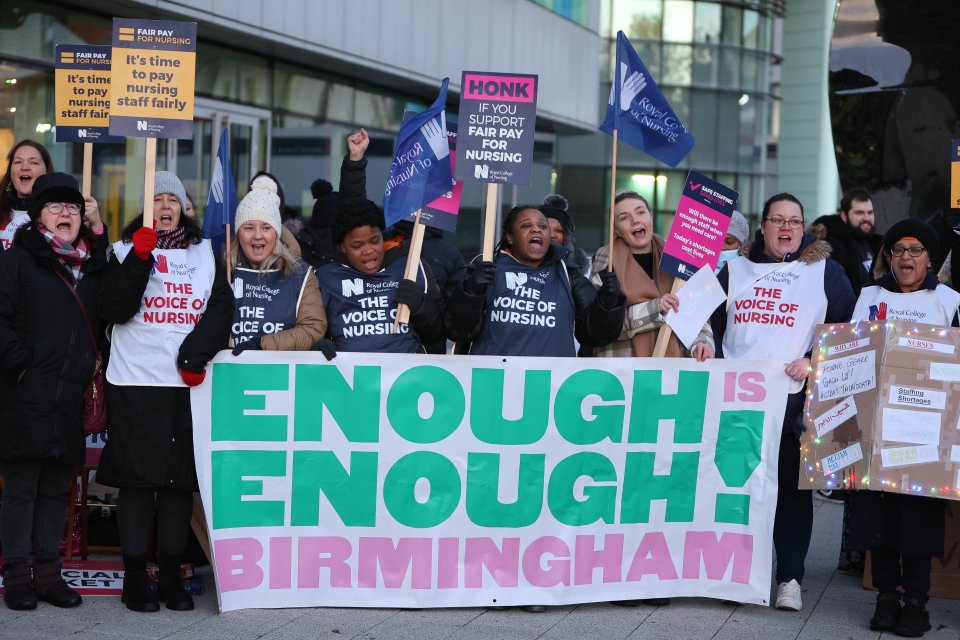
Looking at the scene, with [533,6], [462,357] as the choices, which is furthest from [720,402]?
[533,6]

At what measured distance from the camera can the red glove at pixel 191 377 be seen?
554cm

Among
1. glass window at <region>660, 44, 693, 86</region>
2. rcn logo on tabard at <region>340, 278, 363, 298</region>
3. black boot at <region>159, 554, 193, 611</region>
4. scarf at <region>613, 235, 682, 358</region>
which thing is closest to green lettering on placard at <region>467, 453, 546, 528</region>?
scarf at <region>613, 235, 682, 358</region>

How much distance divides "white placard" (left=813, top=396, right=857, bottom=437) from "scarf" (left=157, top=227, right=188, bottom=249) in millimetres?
3052

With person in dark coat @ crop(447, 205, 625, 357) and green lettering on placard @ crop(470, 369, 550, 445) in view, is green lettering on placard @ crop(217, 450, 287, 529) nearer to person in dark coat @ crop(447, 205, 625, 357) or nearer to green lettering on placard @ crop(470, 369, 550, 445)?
green lettering on placard @ crop(470, 369, 550, 445)

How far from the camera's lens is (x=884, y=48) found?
350 inches

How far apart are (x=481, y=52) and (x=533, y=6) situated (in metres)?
1.99

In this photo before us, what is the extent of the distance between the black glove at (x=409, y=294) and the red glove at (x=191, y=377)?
0.93m

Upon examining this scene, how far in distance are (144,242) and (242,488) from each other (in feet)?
3.93

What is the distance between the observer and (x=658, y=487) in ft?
19.7

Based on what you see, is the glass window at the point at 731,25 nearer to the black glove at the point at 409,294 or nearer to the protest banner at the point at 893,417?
the protest banner at the point at 893,417

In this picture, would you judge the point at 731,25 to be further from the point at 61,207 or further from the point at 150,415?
the point at 150,415

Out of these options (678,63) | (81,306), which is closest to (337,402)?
(81,306)

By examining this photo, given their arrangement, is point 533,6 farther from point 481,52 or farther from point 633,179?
point 633,179

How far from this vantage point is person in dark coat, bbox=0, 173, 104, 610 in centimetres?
549
